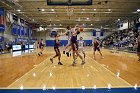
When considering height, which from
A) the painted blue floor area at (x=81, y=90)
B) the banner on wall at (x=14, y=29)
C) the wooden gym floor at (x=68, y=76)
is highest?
the banner on wall at (x=14, y=29)

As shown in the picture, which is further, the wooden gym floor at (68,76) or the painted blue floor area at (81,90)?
the wooden gym floor at (68,76)

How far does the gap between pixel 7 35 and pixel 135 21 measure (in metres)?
22.7

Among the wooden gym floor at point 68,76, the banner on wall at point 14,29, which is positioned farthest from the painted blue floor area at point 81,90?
the banner on wall at point 14,29

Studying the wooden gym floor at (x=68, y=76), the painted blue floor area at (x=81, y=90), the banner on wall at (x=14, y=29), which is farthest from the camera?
the banner on wall at (x=14, y=29)

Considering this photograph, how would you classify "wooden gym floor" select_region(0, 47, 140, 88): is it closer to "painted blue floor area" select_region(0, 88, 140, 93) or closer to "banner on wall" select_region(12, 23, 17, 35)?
"painted blue floor area" select_region(0, 88, 140, 93)

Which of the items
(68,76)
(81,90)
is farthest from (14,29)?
(81,90)

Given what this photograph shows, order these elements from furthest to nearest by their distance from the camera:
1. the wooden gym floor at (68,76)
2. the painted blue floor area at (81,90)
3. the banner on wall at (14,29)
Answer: the banner on wall at (14,29), the wooden gym floor at (68,76), the painted blue floor area at (81,90)

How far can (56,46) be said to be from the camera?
1250 centimetres

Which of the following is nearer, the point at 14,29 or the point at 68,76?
the point at 68,76

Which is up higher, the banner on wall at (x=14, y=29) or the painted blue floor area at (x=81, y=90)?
the banner on wall at (x=14, y=29)

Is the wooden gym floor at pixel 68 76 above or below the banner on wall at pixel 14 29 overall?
below

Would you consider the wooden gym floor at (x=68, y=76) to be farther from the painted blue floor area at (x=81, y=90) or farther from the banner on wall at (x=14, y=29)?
the banner on wall at (x=14, y=29)

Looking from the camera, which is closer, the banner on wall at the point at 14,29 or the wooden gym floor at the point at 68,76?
the wooden gym floor at the point at 68,76

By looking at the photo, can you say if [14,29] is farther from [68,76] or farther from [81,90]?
[81,90]
